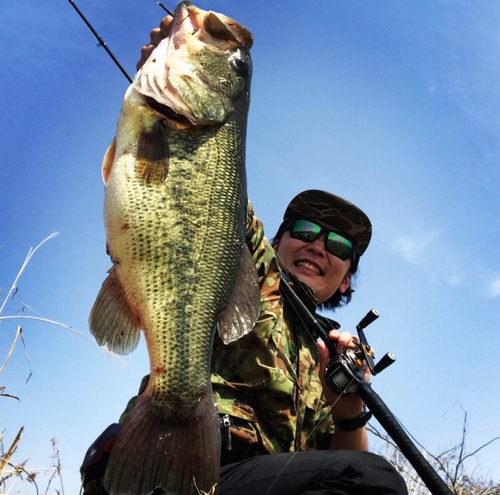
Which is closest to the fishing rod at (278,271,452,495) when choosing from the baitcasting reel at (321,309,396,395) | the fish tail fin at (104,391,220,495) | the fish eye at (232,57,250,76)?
the baitcasting reel at (321,309,396,395)

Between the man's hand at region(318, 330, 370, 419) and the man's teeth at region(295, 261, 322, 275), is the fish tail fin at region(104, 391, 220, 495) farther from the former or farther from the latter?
the man's teeth at region(295, 261, 322, 275)

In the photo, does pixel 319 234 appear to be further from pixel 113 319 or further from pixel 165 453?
pixel 165 453

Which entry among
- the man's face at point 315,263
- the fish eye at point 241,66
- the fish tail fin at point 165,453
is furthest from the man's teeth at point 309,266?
the fish tail fin at point 165,453

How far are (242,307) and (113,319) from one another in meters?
0.57

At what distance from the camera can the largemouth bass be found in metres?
2.23

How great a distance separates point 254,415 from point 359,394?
3.01 ft

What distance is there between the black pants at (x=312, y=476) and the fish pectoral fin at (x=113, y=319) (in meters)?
0.91

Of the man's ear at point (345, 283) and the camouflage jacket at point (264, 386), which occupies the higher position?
the man's ear at point (345, 283)

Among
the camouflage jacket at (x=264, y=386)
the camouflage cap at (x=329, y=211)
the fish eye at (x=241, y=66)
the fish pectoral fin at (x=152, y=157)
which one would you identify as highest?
the camouflage cap at (x=329, y=211)

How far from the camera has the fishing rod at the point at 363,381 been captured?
336cm

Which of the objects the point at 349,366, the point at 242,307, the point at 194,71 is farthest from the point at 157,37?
the point at 349,366

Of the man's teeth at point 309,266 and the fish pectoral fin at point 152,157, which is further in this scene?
the man's teeth at point 309,266

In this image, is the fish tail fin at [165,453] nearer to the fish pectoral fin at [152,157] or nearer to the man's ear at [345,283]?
the fish pectoral fin at [152,157]

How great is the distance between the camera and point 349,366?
355 centimetres
